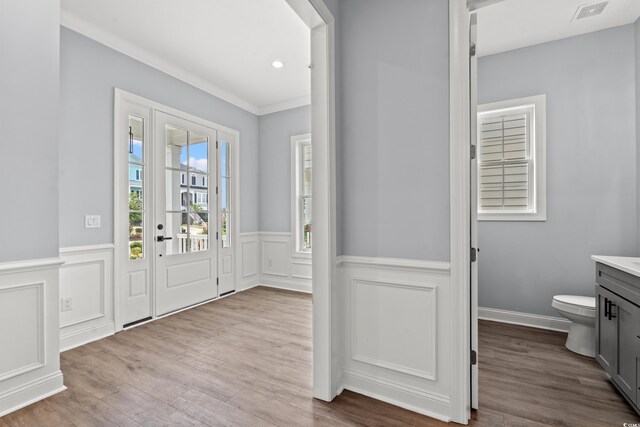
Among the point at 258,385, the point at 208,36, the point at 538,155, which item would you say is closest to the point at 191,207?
the point at 208,36

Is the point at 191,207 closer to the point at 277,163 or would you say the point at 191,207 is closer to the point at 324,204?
the point at 277,163

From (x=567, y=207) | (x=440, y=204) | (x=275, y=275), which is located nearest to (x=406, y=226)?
(x=440, y=204)

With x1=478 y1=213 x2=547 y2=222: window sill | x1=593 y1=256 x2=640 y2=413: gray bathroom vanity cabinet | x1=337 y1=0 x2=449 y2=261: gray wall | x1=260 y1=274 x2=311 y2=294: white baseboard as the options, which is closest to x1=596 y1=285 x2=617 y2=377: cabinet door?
x1=593 y1=256 x2=640 y2=413: gray bathroom vanity cabinet

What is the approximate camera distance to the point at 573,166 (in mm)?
2971

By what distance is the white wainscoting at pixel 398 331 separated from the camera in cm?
180

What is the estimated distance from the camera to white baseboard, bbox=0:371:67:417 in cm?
188

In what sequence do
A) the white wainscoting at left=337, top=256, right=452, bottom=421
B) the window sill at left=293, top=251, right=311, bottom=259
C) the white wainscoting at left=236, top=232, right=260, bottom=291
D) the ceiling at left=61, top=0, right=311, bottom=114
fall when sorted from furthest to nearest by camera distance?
the white wainscoting at left=236, top=232, right=260, bottom=291 < the window sill at left=293, top=251, right=311, bottom=259 < the ceiling at left=61, top=0, right=311, bottom=114 < the white wainscoting at left=337, top=256, right=452, bottom=421

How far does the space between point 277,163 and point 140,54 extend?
88.2 inches

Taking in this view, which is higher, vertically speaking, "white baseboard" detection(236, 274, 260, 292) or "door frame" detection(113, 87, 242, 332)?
"door frame" detection(113, 87, 242, 332)

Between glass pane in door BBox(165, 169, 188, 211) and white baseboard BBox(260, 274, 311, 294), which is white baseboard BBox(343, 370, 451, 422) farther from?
glass pane in door BBox(165, 169, 188, 211)

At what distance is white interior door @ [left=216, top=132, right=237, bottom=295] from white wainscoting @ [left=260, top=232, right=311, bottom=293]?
0.57m

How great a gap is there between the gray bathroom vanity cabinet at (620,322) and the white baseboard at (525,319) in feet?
2.98

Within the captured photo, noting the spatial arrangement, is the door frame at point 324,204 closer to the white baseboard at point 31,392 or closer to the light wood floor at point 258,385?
the light wood floor at point 258,385

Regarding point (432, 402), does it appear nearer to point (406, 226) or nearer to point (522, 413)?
point (522, 413)
